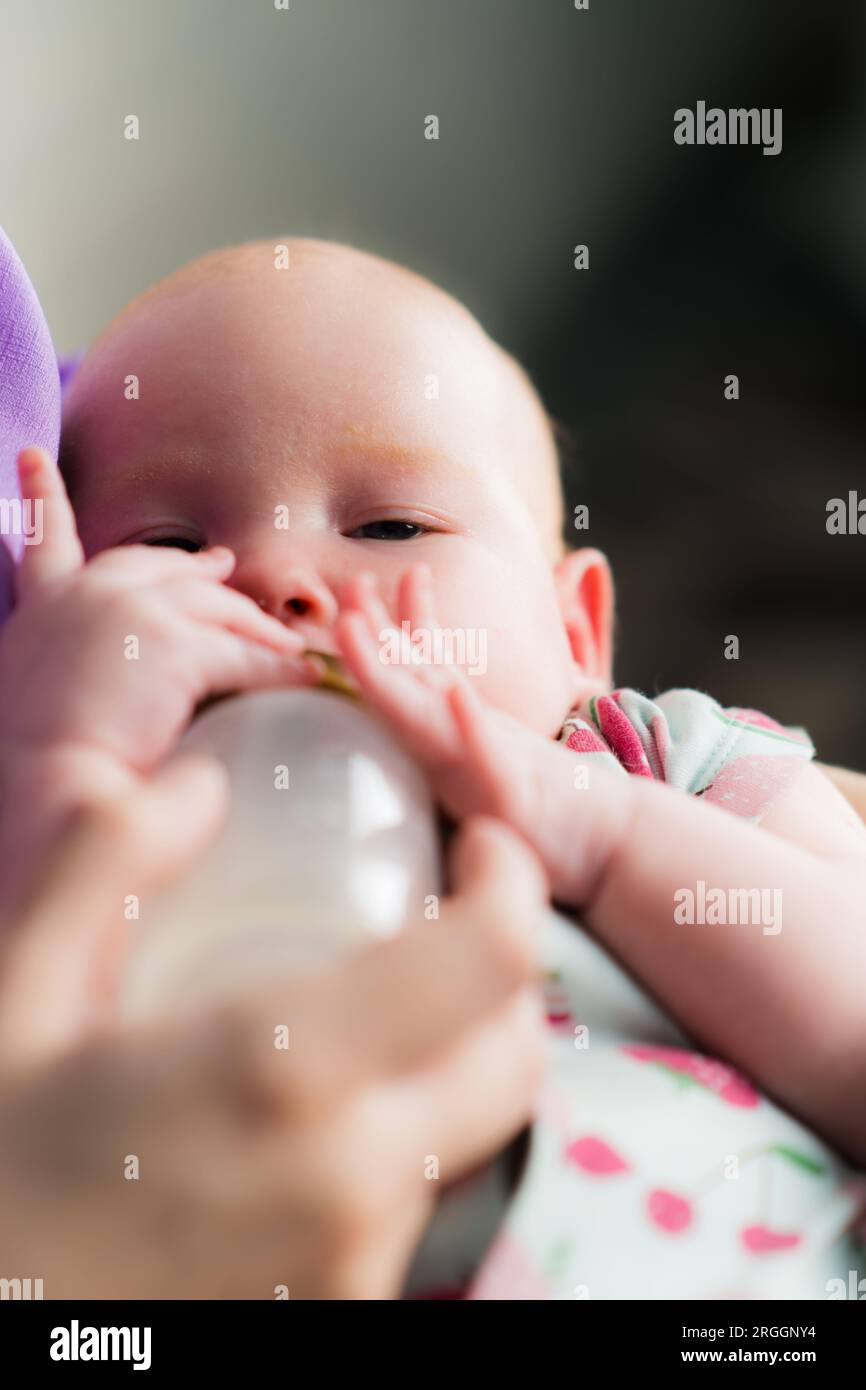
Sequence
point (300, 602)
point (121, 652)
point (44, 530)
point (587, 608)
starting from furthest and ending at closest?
1. point (587, 608)
2. point (300, 602)
3. point (44, 530)
4. point (121, 652)

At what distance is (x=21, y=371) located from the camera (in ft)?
2.79

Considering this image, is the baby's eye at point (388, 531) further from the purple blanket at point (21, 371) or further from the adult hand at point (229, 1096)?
the adult hand at point (229, 1096)

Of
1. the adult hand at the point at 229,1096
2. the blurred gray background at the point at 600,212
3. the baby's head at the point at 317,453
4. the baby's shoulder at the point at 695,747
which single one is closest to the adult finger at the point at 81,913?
the adult hand at the point at 229,1096

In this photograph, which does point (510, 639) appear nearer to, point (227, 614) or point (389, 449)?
point (389, 449)

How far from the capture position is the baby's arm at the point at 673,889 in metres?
0.62

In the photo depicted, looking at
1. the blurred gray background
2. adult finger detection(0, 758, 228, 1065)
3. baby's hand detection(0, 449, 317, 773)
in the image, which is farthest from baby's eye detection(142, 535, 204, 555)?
the blurred gray background

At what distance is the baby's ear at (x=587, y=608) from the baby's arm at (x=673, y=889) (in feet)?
1.74

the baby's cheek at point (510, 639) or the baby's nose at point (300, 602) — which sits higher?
the baby's nose at point (300, 602)

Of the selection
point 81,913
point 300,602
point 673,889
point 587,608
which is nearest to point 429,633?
point 300,602

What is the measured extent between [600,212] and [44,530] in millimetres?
1406

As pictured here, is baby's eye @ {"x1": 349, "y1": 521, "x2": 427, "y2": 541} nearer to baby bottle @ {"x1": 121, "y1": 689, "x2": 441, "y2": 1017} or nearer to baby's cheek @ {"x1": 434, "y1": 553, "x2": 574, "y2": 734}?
baby's cheek @ {"x1": 434, "y1": 553, "x2": 574, "y2": 734}

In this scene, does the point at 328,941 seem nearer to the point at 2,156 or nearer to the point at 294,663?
the point at 294,663

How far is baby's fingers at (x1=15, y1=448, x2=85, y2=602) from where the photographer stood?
68 cm
